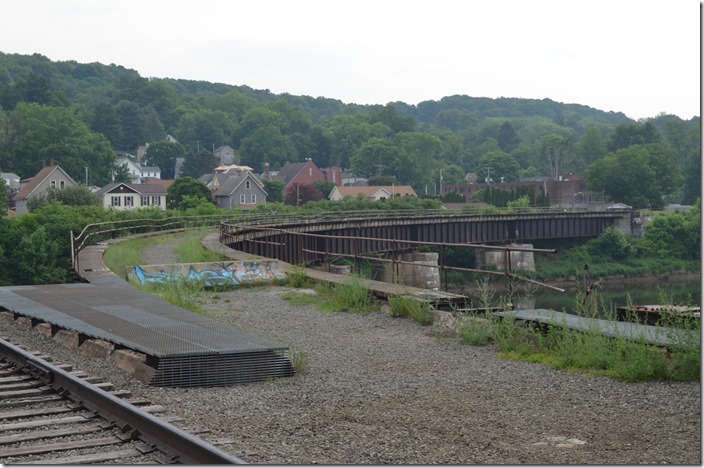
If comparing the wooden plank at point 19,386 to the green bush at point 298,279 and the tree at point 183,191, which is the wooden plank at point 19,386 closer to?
the green bush at point 298,279

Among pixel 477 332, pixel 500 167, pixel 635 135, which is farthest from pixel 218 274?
pixel 500 167

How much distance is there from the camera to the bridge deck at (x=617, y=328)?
34.5ft

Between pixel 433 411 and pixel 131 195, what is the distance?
11707 cm

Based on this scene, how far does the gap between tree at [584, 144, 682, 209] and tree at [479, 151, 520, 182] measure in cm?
6104

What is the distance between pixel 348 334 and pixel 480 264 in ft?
254

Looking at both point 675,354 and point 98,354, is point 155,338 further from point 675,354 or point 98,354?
point 675,354

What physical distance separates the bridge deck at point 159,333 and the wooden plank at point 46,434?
88.2 inches

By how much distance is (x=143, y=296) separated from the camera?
1617 cm

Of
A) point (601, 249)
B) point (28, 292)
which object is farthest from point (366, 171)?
point (28, 292)

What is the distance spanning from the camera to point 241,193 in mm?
126562

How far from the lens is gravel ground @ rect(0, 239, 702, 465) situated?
7387 mm

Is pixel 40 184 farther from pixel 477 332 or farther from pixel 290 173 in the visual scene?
pixel 477 332


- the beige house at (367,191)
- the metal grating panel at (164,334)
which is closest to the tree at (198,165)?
the beige house at (367,191)

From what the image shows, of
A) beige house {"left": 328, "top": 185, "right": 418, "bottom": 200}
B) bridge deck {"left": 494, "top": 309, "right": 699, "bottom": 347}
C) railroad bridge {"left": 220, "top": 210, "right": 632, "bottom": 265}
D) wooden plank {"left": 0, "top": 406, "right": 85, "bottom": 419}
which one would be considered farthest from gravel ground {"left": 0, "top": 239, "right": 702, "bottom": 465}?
beige house {"left": 328, "top": 185, "right": 418, "bottom": 200}
